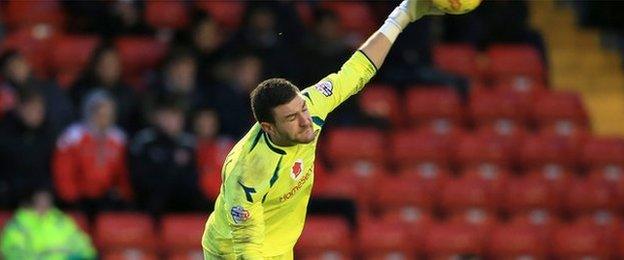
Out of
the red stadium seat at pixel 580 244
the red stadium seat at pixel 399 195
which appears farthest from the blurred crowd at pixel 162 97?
the red stadium seat at pixel 580 244

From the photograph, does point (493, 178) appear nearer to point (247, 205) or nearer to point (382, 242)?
point (382, 242)

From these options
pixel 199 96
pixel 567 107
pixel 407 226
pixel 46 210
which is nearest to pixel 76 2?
pixel 199 96

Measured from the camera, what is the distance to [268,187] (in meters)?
6.89

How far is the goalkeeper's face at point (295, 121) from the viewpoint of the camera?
22.1ft

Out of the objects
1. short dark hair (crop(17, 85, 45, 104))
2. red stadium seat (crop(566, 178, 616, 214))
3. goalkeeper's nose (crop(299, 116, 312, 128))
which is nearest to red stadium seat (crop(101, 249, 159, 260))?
short dark hair (crop(17, 85, 45, 104))

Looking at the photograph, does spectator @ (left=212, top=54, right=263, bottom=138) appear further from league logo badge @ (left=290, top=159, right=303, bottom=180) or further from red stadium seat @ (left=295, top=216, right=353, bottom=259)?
league logo badge @ (left=290, top=159, right=303, bottom=180)

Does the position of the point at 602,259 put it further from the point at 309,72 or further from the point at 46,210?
the point at 46,210

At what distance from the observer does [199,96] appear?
11.8 metres

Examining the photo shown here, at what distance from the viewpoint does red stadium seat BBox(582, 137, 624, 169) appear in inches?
495

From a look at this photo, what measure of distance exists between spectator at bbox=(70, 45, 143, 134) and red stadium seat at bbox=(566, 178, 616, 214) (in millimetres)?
3397

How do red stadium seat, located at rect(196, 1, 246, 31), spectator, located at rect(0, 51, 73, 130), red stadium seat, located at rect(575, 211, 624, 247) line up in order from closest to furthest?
spectator, located at rect(0, 51, 73, 130), red stadium seat, located at rect(575, 211, 624, 247), red stadium seat, located at rect(196, 1, 246, 31)

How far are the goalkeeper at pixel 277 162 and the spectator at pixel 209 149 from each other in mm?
3805

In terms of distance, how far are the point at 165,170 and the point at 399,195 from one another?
5.93 feet

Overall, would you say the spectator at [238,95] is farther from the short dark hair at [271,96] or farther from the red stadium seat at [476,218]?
the short dark hair at [271,96]
